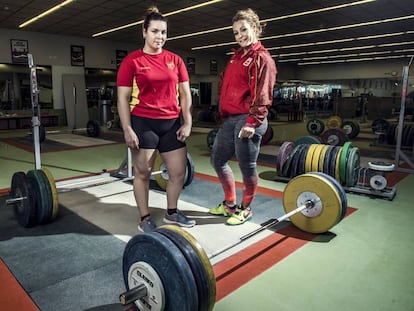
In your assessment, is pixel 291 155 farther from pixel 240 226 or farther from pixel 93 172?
pixel 93 172

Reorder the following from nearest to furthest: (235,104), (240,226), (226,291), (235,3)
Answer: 1. (226,291)
2. (235,104)
3. (240,226)
4. (235,3)

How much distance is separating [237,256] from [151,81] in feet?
3.40

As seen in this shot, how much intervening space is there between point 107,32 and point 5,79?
10.1 feet

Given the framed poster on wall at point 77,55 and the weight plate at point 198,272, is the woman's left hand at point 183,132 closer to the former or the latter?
the weight plate at point 198,272

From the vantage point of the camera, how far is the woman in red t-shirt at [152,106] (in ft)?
5.78

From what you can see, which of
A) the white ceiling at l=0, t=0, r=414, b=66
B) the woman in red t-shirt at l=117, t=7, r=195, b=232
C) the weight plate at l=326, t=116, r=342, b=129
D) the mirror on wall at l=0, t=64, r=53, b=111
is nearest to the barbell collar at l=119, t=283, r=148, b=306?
the woman in red t-shirt at l=117, t=7, r=195, b=232

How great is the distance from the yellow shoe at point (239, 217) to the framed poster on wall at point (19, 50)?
29.4 feet

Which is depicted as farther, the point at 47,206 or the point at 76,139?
the point at 76,139

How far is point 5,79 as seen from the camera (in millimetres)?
9242

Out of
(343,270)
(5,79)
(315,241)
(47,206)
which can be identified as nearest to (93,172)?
(47,206)

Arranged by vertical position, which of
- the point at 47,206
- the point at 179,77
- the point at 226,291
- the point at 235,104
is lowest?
the point at 226,291

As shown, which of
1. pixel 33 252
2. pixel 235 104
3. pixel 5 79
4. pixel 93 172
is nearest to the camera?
pixel 33 252

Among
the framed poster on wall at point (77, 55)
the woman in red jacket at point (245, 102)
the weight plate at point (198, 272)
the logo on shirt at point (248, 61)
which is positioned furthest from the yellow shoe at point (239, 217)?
the framed poster on wall at point (77, 55)

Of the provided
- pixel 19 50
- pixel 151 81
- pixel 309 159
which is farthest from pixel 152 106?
pixel 19 50
